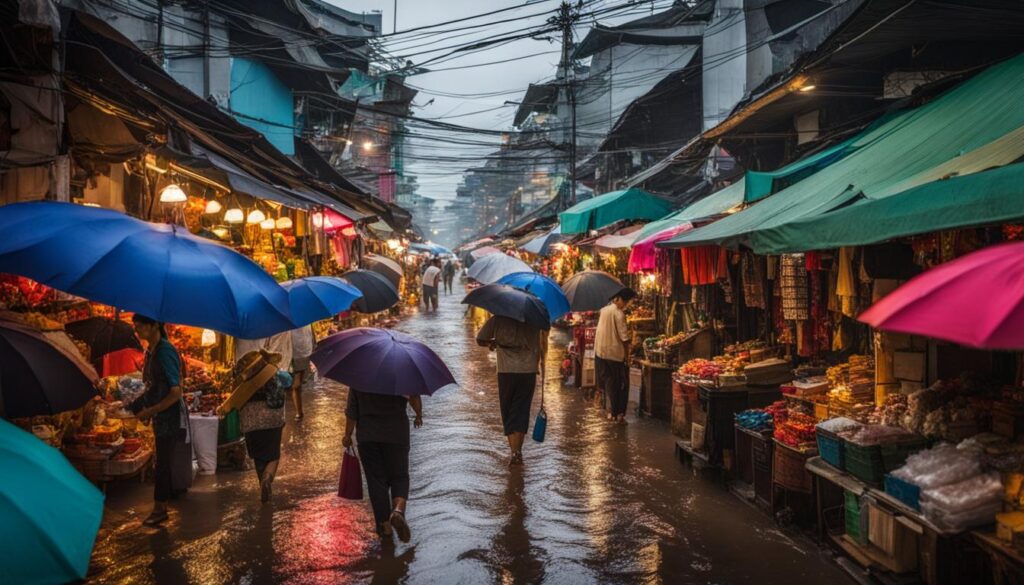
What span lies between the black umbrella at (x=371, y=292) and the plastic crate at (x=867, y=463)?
22.8 feet

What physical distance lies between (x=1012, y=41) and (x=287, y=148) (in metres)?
20.4

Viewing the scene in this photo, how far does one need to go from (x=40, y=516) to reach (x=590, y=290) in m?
10.0

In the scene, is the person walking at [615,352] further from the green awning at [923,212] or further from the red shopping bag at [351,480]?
the red shopping bag at [351,480]

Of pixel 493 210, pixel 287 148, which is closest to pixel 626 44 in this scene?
pixel 287 148

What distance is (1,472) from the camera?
6.92 ft

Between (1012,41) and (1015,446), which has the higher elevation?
(1012,41)

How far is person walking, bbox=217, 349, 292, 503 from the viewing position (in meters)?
7.02

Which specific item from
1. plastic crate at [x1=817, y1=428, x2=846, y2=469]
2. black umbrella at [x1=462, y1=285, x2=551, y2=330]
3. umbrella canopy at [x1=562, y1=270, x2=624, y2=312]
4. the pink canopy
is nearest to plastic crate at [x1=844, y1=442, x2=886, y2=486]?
plastic crate at [x1=817, y1=428, x2=846, y2=469]

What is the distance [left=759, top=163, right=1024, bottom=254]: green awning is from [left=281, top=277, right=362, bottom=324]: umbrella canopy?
433 centimetres

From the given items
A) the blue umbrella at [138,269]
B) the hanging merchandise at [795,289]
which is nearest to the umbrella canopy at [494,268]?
the hanging merchandise at [795,289]

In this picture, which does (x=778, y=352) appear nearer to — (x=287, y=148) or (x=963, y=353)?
(x=963, y=353)

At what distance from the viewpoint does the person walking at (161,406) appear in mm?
6512

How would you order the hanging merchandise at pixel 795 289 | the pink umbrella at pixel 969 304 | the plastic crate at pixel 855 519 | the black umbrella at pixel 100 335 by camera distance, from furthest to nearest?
the hanging merchandise at pixel 795 289 < the black umbrella at pixel 100 335 < the plastic crate at pixel 855 519 < the pink umbrella at pixel 969 304

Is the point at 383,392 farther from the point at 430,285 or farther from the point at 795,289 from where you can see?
the point at 430,285
